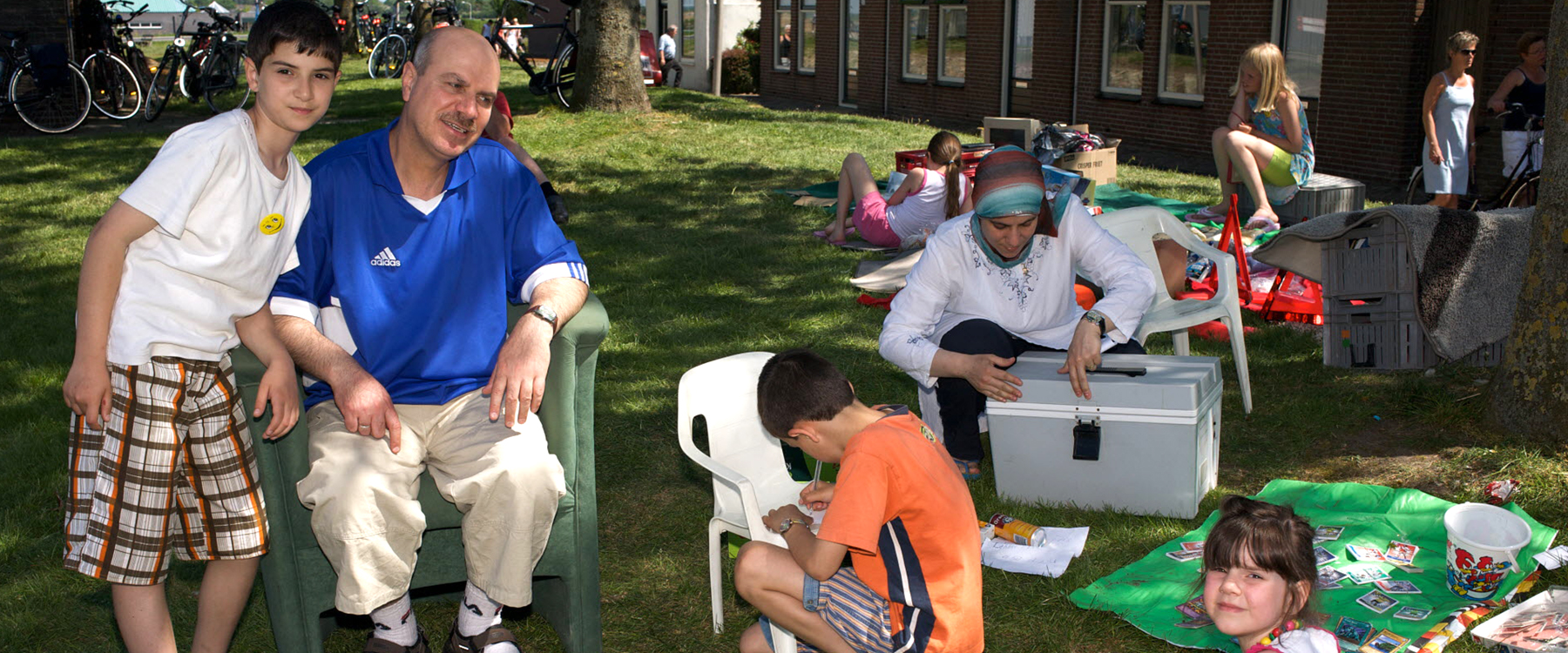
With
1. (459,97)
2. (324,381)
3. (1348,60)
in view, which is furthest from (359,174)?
(1348,60)

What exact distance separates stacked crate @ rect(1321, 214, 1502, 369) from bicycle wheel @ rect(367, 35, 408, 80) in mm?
22404

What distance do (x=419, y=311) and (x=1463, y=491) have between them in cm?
341

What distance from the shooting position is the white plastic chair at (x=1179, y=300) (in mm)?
4691

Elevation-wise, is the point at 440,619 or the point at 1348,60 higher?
the point at 1348,60

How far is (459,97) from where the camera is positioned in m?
2.99

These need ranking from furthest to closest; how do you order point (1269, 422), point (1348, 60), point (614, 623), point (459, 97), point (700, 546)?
point (1348, 60) < point (1269, 422) < point (700, 546) < point (614, 623) < point (459, 97)

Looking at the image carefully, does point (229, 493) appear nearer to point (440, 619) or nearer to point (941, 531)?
point (440, 619)

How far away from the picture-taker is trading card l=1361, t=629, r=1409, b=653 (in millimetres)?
2937

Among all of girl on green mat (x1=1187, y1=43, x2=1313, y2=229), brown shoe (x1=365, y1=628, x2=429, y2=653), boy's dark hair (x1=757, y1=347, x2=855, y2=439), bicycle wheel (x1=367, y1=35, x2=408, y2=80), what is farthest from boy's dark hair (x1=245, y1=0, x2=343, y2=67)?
bicycle wheel (x1=367, y1=35, x2=408, y2=80)

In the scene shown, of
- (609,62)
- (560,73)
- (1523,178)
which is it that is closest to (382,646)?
(1523,178)

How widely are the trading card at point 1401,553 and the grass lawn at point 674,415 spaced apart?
1.12 ft

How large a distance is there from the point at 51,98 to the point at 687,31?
56.6 feet

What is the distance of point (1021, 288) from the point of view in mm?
4066

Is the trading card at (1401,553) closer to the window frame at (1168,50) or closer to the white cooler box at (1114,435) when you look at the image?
the white cooler box at (1114,435)
